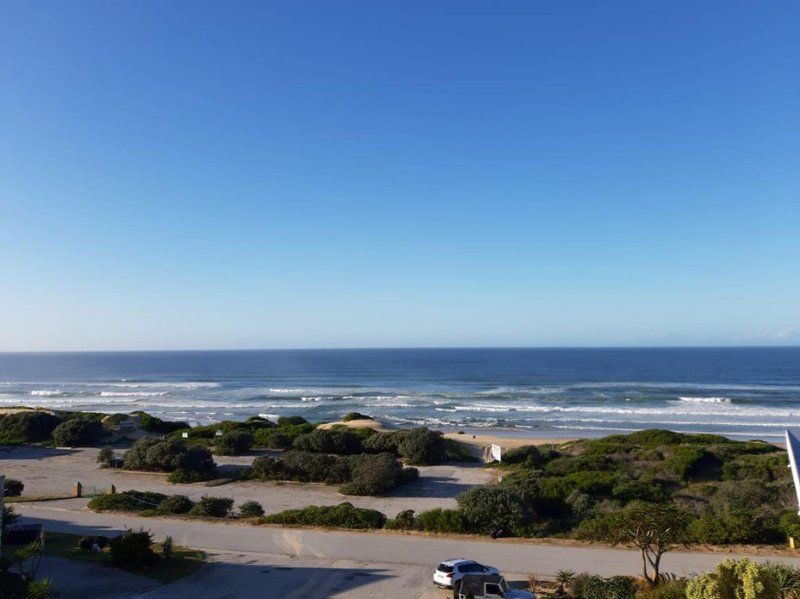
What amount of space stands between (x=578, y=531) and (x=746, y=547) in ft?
14.1

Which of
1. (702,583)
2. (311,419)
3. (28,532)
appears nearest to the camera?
(702,583)

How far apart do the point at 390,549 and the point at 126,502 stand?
11265 mm

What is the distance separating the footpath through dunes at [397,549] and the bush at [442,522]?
27.4 inches

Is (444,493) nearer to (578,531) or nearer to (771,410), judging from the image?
(578,531)

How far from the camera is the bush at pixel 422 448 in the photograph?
31016mm

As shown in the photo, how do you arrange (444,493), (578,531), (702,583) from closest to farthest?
(702,583)
(578,531)
(444,493)

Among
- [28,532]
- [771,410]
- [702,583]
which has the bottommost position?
[771,410]

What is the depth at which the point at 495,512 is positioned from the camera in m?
17.3

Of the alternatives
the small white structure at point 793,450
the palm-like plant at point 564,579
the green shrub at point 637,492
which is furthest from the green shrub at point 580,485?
the small white structure at point 793,450

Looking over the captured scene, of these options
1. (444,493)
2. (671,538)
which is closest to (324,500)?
(444,493)

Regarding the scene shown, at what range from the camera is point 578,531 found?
16.4 m

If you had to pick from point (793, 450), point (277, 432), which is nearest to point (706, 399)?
point (277, 432)

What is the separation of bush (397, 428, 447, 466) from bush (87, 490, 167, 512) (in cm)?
1363

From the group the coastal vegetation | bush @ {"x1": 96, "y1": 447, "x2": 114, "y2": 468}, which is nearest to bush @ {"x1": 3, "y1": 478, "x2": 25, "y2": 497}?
bush @ {"x1": 96, "y1": 447, "x2": 114, "y2": 468}
